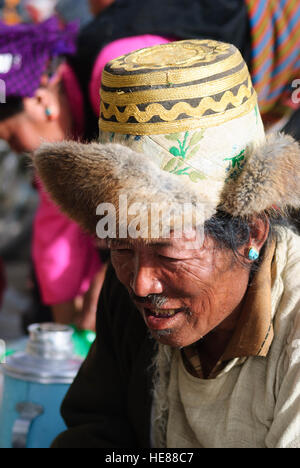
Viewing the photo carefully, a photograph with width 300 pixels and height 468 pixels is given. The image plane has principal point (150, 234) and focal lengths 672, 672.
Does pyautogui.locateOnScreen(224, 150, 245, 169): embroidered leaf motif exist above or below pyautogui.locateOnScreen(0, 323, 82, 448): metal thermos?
above

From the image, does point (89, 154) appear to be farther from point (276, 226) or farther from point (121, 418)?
point (121, 418)

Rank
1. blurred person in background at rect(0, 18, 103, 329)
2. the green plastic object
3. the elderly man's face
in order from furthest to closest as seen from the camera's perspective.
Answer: blurred person in background at rect(0, 18, 103, 329), the green plastic object, the elderly man's face

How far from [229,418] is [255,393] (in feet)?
0.34

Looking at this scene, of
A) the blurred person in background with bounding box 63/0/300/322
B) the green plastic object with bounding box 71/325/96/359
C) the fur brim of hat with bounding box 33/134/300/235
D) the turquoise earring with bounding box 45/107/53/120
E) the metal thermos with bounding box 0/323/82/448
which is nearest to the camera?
the fur brim of hat with bounding box 33/134/300/235

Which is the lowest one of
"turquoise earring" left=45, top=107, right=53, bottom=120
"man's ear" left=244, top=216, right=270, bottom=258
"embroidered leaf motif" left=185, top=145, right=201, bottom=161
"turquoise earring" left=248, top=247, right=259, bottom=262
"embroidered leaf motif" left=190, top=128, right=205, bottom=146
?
"turquoise earring" left=45, top=107, right=53, bottom=120

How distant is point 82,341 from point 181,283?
1455 millimetres

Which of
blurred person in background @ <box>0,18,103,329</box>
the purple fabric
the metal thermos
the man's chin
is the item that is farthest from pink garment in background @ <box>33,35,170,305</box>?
the man's chin

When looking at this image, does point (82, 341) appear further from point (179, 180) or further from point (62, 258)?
point (179, 180)

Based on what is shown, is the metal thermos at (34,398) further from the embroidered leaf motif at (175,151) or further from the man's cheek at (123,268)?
the embroidered leaf motif at (175,151)

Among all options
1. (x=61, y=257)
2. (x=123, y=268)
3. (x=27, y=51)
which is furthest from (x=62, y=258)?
(x=123, y=268)

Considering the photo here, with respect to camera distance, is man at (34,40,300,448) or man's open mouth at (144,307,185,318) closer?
man at (34,40,300,448)

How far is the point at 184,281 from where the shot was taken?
1.66 m

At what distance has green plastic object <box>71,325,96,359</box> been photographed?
9.39ft

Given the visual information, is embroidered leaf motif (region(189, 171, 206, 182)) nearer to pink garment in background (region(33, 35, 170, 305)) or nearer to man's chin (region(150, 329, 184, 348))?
man's chin (region(150, 329, 184, 348))
